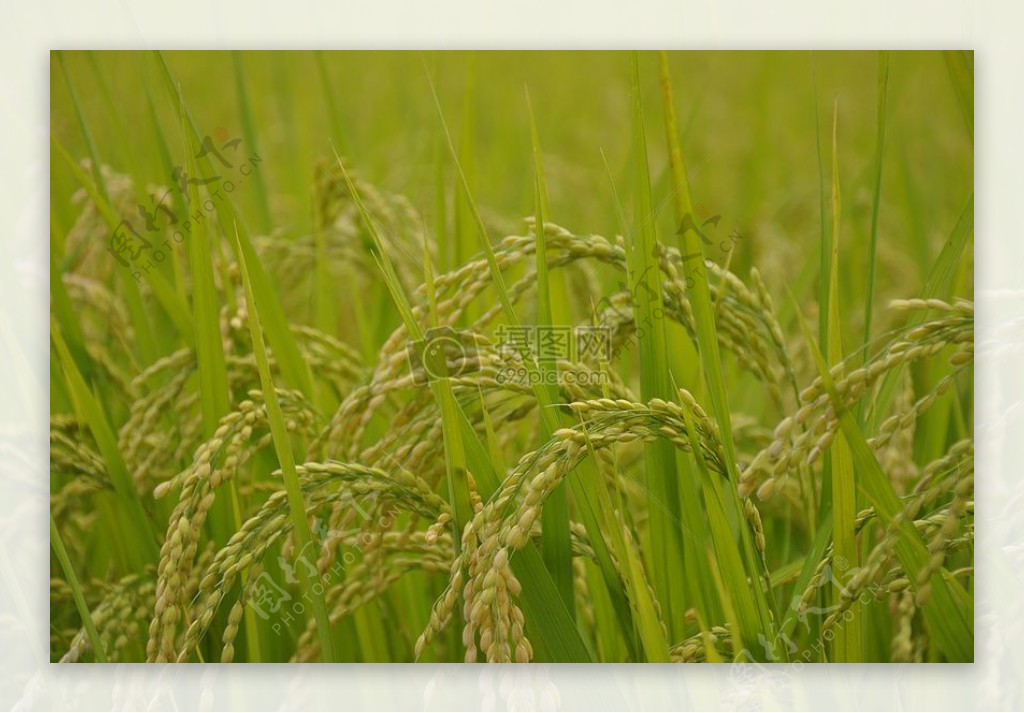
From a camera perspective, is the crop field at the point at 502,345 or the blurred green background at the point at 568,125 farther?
the blurred green background at the point at 568,125

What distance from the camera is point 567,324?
134cm

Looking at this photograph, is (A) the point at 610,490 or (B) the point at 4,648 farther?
(B) the point at 4,648

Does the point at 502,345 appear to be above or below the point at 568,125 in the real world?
below

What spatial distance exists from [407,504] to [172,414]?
0.41 metres

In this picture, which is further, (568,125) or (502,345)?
(568,125)

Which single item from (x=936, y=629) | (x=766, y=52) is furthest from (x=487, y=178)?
(x=936, y=629)

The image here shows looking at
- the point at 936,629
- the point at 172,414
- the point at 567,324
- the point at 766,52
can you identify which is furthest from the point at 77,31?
the point at 936,629

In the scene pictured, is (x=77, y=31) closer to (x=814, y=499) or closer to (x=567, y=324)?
(x=567, y=324)

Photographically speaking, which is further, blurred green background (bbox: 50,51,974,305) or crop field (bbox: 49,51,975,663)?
blurred green background (bbox: 50,51,974,305)

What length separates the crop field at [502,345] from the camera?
1261mm

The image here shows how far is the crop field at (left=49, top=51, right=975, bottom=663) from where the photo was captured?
4.14ft

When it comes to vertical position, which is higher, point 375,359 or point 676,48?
point 676,48

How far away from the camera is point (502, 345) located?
1.32 metres

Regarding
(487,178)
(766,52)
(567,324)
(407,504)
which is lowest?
(407,504)
